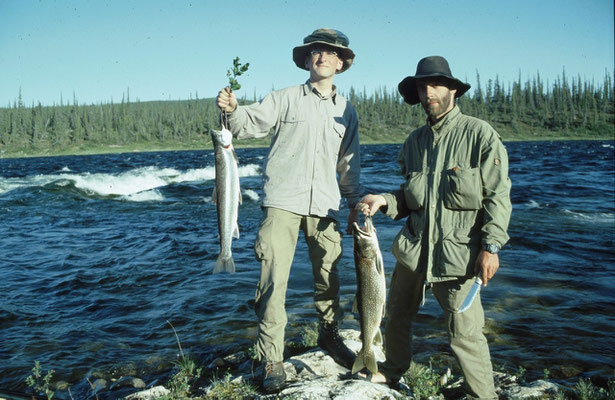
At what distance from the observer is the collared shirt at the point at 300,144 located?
4391mm

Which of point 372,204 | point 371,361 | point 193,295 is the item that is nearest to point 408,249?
point 372,204

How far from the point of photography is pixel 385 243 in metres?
12.0

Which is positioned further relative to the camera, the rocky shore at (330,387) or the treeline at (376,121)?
the treeline at (376,121)

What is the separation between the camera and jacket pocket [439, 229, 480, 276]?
360 centimetres

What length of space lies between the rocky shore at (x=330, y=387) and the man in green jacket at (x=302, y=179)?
201 mm

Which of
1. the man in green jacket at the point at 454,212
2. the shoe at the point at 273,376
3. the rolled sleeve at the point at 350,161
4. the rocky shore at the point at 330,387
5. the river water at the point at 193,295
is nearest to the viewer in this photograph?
the man in green jacket at the point at 454,212

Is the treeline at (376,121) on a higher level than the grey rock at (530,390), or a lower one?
higher

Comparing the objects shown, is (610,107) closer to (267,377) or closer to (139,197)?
(139,197)

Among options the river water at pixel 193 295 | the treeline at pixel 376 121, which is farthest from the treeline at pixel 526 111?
the river water at pixel 193 295

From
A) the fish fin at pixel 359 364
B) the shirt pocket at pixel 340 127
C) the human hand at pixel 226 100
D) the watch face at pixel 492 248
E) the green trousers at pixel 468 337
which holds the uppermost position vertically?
the human hand at pixel 226 100

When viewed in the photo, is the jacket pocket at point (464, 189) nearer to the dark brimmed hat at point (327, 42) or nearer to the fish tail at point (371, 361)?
the fish tail at point (371, 361)

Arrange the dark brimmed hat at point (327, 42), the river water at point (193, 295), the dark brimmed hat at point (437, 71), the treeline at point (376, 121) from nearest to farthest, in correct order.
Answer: the dark brimmed hat at point (437, 71), the dark brimmed hat at point (327, 42), the river water at point (193, 295), the treeline at point (376, 121)

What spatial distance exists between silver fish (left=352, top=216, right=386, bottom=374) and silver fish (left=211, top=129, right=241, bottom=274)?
1.11 meters

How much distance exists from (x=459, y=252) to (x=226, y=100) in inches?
86.6
